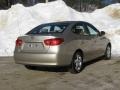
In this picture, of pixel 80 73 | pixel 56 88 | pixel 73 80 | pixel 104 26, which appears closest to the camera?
pixel 56 88

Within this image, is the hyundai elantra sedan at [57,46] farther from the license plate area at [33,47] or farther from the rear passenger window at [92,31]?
the rear passenger window at [92,31]

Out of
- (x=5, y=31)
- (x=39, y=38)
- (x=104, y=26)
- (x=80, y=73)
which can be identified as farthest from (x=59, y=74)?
(x=104, y=26)

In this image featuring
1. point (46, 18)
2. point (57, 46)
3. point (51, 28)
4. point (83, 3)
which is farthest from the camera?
point (83, 3)

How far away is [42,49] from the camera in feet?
34.2

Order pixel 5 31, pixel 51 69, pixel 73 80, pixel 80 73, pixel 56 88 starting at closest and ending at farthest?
pixel 56 88
pixel 73 80
pixel 80 73
pixel 51 69
pixel 5 31

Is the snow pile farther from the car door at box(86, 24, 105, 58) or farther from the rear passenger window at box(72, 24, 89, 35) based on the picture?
the rear passenger window at box(72, 24, 89, 35)

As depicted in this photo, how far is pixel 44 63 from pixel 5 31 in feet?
38.7

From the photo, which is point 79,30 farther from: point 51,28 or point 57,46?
point 57,46

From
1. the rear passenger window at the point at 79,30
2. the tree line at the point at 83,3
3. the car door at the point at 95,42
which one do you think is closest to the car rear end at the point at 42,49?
the rear passenger window at the point at 79,30

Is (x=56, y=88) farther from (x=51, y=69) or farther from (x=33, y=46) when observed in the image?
(x=51, y=69)

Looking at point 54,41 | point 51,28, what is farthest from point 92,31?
point 54,41

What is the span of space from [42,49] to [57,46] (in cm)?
47

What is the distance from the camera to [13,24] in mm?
23047

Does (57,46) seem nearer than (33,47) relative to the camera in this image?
Yes
